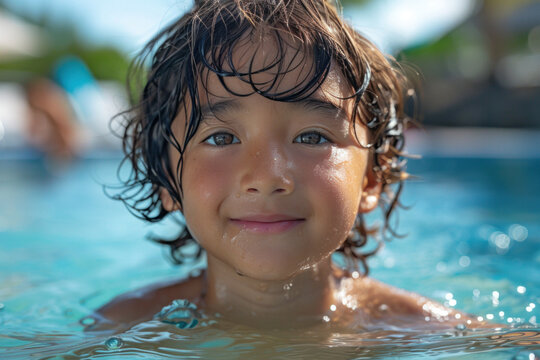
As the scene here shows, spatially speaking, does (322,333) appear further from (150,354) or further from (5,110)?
(5,110)

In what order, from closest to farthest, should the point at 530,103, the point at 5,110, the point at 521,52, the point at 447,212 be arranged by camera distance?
the point at 447,212 < the point at 5,110 < the point at 530,103 < the point at 521,52

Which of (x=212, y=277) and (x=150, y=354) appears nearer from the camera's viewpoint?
(x=150, y=354)

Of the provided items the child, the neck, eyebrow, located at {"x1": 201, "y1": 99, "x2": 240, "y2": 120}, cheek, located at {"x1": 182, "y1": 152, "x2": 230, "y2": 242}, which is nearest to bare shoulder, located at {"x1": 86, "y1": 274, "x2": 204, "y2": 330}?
the child

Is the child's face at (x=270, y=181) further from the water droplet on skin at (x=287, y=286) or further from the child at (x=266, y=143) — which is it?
the water droplet on skin at (x=287, y=286)

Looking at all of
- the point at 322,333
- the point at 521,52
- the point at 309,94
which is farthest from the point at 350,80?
the point at 521,52

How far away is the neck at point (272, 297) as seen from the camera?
212cm

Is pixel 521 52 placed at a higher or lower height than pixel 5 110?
higher

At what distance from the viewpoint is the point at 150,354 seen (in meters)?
1.83

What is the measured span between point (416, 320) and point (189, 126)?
1119 mm

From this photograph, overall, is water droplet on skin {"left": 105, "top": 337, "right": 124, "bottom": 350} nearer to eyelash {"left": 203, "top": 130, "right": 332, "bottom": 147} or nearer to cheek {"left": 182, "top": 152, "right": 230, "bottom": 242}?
cheek {"left": 182, "top": 152, "right": 230, "bottom": 242}

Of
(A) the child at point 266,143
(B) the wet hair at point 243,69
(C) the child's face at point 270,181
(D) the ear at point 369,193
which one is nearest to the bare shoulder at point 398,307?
(A) the child at point 266,143

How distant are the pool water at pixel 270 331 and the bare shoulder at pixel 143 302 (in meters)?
0.10

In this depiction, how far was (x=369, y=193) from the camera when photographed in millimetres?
2424

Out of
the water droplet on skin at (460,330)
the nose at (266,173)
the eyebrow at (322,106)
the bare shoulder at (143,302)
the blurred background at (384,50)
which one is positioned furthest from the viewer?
the blurred background at (384,50)
